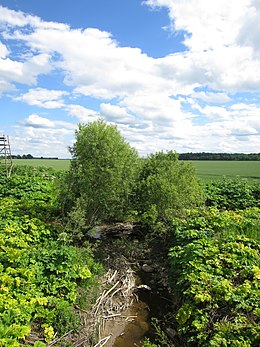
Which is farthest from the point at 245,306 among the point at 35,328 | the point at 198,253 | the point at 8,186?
the point at 8,186

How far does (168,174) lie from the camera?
12.5m

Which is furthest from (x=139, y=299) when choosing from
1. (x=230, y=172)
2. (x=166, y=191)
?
(x=230, y=172)

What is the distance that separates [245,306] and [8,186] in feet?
47.8

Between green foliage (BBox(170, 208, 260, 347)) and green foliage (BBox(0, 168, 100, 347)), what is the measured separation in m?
2.37

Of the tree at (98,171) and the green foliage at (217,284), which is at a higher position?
the tree at (98,171)

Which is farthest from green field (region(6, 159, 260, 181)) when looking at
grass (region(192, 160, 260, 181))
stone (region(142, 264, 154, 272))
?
stone (region(142, 264, 154, 272))

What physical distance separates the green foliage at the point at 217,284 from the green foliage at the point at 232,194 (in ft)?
21.5

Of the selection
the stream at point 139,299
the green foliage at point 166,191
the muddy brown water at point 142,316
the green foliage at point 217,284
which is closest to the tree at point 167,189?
the green foliage at point 166,191

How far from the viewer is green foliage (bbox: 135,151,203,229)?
1189 cm

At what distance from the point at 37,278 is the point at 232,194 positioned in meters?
12.6

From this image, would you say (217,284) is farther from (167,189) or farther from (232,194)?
(232,194)

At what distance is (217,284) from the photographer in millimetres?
7152

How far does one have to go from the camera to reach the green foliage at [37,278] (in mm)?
6449

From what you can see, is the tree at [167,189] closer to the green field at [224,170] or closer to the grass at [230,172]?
→ the green field at [224,170]
